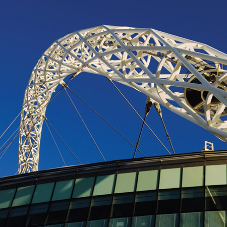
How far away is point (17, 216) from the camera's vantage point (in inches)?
1353

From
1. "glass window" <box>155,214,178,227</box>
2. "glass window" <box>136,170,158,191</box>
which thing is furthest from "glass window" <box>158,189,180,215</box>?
"glass window" <box>136,170,158,191</box>

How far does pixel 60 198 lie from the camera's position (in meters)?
33.9

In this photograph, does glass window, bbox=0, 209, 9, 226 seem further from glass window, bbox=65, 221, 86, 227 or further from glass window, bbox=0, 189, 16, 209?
glass window, bbox=65, 221, 86, 227

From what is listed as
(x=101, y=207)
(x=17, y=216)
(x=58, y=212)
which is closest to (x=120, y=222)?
(x=101, y=207)

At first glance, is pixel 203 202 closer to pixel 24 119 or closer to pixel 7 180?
pixel 7 180

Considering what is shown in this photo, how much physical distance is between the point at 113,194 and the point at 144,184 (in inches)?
83.4

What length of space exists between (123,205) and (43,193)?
618cm

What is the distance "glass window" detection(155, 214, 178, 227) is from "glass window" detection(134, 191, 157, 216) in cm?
67

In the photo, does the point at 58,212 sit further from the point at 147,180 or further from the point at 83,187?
the point at 147,180

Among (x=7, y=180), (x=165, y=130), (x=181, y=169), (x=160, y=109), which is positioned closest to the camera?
(x=181, y=169)

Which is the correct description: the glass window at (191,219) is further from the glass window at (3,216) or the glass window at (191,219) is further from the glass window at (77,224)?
the glass window at (3,216)

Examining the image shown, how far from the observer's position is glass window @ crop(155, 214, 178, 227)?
29.8 meters

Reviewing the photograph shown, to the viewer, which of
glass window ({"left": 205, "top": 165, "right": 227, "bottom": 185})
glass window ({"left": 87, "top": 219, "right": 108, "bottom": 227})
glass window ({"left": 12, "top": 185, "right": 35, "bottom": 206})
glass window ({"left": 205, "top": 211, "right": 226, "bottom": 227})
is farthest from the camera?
glass window ({"left": 12, "top": 185, "right": 35, "bottom": 206})

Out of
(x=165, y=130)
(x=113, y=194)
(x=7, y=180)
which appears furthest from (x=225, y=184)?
(x=7, y=180)
